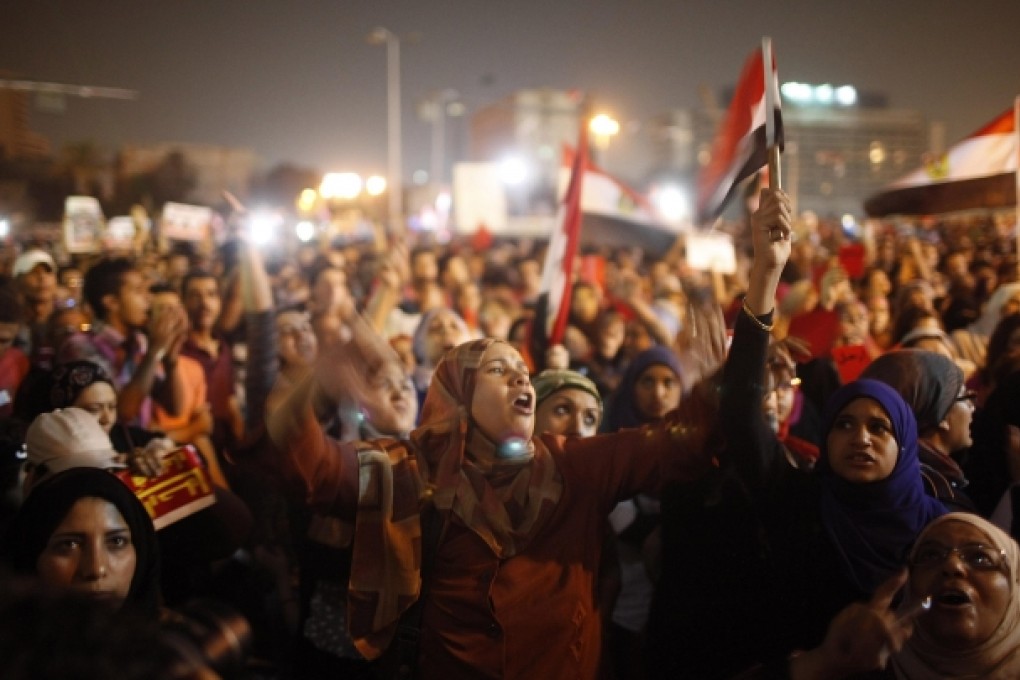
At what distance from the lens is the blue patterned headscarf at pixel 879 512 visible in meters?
2.93

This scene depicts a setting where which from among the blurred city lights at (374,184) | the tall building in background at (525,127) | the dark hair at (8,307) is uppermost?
the tall building in background at (525,127)

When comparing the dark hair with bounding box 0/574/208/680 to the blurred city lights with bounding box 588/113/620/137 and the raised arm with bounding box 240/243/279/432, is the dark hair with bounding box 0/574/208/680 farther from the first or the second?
the blurred city lights with bounding box 588/113/620/137

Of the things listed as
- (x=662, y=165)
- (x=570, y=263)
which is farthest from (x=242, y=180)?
(x=570, y=263)

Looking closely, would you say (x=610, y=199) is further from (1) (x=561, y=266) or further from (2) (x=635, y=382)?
(2) (x=635, y=382)

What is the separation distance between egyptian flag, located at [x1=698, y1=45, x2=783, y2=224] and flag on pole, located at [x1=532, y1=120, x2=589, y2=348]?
1.54 meters

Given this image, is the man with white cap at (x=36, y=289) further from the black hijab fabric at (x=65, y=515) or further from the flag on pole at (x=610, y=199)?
the black hijab fabric at (x=65, y=515)

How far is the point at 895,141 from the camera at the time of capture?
140 m

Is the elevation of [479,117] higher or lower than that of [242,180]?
higher

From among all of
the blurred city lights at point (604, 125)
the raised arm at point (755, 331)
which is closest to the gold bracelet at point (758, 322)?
the raised arm at point (755, 331)

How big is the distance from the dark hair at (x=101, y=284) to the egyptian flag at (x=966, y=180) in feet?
20.2

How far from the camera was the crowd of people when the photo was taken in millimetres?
2449

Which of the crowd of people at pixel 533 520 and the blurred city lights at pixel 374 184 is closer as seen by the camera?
the crowd of people at pixel 533 520

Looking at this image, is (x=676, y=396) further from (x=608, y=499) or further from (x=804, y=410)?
(x=608, y=499)

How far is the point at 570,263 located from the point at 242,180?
88.8m
